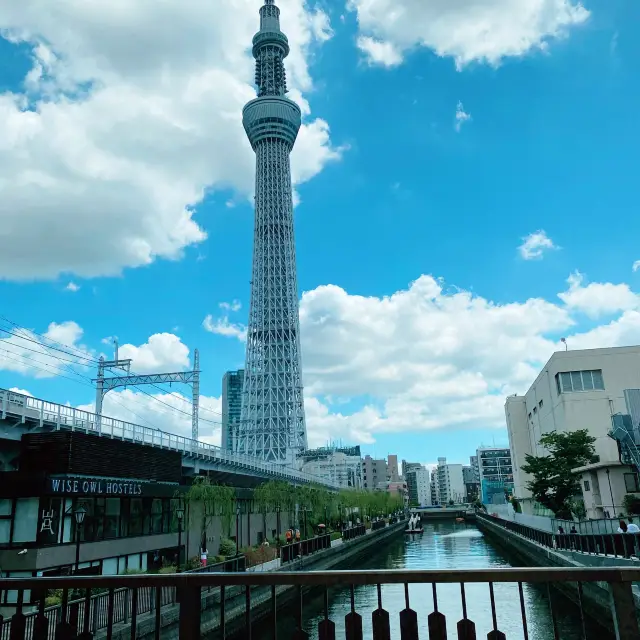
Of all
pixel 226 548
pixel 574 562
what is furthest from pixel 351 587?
pixel 226 548

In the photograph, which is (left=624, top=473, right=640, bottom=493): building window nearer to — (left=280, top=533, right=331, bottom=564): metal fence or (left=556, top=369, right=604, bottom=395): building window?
(left=280, top=533, right=331, bottom=564): metal fence

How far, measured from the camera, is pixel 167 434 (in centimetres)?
4284

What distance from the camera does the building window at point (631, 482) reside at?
4072 centimetres

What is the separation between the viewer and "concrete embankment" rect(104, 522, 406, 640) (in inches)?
794

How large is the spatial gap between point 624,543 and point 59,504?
81.9 feet

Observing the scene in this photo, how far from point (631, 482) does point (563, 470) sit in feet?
35.7

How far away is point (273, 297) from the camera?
153500mm

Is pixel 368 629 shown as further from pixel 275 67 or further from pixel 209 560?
pixel 275 67

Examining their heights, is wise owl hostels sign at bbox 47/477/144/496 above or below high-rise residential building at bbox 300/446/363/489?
below

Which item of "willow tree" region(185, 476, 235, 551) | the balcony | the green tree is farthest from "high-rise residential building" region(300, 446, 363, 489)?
the balcony

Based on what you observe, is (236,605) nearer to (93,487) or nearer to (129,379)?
(93,487)

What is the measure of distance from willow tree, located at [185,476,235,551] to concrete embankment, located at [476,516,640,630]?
21494mm

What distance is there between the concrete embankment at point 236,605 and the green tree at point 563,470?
19.6m

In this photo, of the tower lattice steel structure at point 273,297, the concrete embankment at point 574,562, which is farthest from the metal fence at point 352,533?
the tower lattice steel structure at point 273,297
